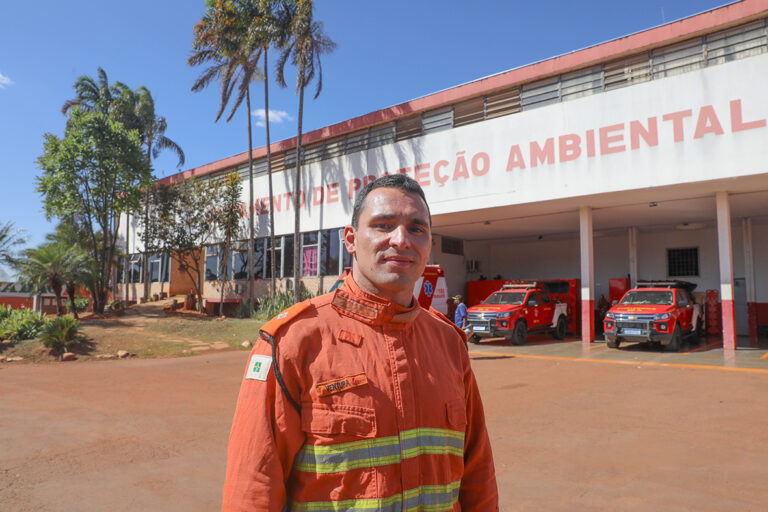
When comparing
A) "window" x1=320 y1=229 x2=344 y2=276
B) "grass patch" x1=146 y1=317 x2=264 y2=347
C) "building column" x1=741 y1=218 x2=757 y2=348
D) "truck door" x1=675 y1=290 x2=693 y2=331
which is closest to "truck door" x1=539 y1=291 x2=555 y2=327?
"truck door" x1=675 y1=290 x2=693 y2=331

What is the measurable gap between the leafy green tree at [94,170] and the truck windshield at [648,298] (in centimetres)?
2032

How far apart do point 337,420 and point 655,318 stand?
587 inches

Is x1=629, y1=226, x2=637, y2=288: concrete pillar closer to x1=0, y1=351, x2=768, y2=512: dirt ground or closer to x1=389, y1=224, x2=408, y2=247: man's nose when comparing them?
x1=0, y1=351, x2=768, y2=512: dirt ground

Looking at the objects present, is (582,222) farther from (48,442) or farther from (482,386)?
(48,442)

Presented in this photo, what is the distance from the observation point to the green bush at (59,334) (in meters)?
13.5

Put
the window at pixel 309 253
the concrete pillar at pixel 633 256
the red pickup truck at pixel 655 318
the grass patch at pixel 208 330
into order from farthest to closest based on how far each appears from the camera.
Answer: the window at pixel 309 253
the concrete pillar at pixel 633 256
the grass patch at pixel 208 330
the red pickup truck at pixel 655 318

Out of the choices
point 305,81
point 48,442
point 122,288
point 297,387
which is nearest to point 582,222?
point 305,81

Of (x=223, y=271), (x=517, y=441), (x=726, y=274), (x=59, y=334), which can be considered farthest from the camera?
(x=223, y=271)

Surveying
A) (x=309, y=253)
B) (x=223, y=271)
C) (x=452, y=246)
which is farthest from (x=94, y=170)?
(x=452, y=246)

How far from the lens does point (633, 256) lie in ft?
69.2

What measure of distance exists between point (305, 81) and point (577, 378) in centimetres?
1522

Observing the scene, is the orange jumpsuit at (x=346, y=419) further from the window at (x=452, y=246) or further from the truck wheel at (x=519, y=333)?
the window at (x=452, y=246)

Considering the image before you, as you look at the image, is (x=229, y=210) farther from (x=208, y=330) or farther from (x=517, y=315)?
(x=517, y=315)

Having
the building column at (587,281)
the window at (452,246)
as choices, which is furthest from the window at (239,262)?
the building column at (587,281)
